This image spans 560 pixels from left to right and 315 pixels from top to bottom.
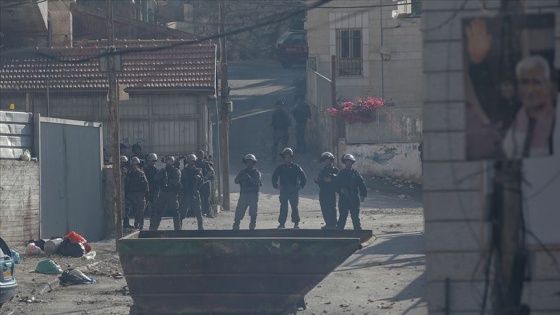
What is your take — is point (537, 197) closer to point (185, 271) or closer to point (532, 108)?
point (532, 108)

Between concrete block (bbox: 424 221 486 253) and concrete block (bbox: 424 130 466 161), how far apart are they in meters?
0.55

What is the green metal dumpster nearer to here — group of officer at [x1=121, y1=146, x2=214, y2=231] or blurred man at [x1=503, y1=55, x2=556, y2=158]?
blurred man at [x1=503, y1=55, x2=556, y2=158]

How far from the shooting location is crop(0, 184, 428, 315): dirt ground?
526 inches

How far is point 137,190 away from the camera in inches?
837

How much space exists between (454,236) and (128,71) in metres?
20.3

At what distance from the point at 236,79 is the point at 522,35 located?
125 ft

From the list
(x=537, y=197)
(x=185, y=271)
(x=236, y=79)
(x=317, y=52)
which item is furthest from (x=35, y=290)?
(x=236, y=79)

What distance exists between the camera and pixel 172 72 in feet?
88.5

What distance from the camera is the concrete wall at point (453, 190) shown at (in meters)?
7.96

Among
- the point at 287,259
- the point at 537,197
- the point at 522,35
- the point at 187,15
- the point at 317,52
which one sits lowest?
the point at 287,259

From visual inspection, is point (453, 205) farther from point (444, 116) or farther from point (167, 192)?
point (167, 192)

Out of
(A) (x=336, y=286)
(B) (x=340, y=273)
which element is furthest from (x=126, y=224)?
(A) (x=336, y=286)

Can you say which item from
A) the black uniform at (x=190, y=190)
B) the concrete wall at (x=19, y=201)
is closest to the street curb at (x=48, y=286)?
the concrete wall at (x=19, y=201)

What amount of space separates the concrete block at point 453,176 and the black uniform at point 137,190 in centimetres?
1368
